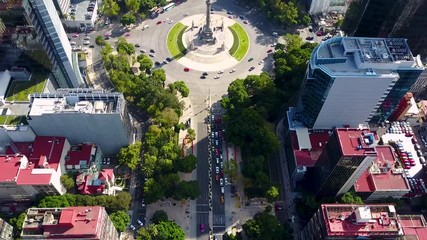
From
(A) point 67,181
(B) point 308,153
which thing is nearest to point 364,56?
(B) point 308,153

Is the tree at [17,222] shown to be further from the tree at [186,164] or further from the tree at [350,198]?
the tree at [350,198]

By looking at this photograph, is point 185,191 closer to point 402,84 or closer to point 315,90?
point 315,90

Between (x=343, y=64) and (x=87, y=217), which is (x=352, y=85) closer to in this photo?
(x=343, y=64)

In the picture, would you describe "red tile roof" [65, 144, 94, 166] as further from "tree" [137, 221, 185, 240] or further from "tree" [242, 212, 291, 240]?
"tree" [242, 212, 291, 240]

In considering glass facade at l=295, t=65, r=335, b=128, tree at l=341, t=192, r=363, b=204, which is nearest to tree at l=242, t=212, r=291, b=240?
tree at l=341, t=192, r=363, b=204

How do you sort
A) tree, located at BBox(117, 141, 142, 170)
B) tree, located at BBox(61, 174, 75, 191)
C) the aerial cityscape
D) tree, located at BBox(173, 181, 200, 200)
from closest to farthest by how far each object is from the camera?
the aerial cityscape < tree, located at BBox(61, 174, 75, 191) < tree, located at BBox(173, 181, 200, 200) < tree, located at BBox(117, 141, 142, 170)

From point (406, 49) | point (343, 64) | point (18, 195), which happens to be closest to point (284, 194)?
point (343, 64)

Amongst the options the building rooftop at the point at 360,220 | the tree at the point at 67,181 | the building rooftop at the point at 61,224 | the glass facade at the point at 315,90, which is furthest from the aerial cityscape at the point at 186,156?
the building rooftop at the point at 61,224

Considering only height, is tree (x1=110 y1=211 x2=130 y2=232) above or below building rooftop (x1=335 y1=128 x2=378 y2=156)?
below
